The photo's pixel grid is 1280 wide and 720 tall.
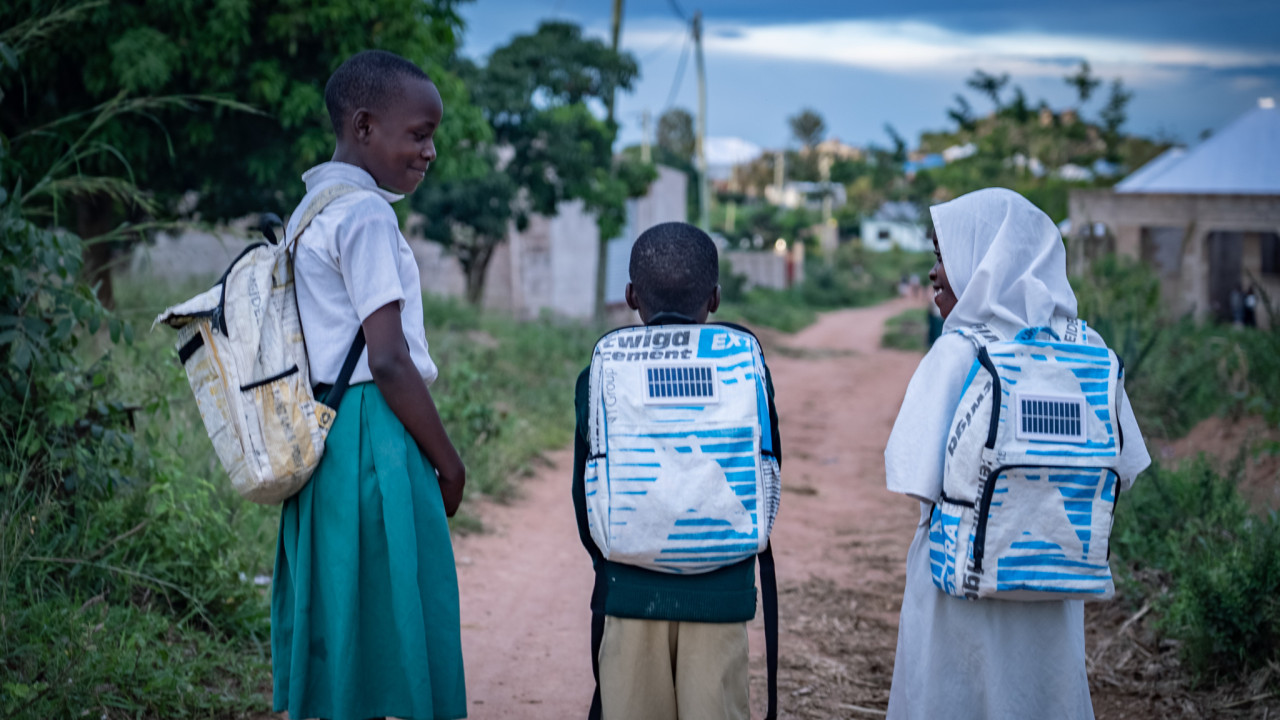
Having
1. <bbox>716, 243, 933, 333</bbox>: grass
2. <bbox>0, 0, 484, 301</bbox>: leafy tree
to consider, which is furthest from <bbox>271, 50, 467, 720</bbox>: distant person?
<bbox>716, 243, 933, 333</bbox>: grass

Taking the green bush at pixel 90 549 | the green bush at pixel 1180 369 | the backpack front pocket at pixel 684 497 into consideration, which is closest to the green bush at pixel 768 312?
the green bush at pixel 1180 369

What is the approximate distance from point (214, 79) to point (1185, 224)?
12551 millimetres

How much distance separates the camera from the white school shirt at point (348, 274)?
213 cm

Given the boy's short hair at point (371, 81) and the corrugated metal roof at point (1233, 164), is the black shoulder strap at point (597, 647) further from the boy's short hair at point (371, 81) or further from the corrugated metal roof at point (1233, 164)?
the corrugated metal roof at point (1233, 164)

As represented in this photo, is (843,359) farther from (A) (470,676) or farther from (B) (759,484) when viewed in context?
(B) (759,484)

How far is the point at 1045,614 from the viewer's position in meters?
2.35

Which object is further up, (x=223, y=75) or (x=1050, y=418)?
(x=223, y=75)

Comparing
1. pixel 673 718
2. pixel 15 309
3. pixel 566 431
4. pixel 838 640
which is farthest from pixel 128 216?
pixel 673 718

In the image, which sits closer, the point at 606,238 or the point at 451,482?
the point at 451,482

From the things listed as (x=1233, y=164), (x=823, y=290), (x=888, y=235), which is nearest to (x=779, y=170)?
(x=888, y=235)

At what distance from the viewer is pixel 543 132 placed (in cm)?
1384

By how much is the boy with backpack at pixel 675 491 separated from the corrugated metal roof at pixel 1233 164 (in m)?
14.0

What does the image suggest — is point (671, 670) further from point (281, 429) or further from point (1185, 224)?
point (1185, 224)

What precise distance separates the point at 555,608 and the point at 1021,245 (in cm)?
305
